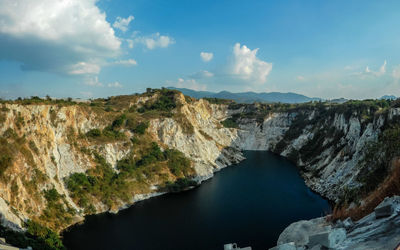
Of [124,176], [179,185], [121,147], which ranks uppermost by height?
[121,147]

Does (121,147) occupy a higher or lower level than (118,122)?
lower

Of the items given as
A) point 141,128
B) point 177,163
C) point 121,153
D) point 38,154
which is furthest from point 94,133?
point 177,163

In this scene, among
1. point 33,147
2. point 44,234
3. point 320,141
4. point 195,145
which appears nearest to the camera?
point 44,234

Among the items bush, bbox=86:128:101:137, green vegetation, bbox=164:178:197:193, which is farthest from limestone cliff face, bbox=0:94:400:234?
green vegetation, bbox=164:178:197:193

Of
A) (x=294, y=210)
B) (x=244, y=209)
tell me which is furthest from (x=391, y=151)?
(x=244, y=209)

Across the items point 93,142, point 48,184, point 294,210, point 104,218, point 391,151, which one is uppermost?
point 391,151

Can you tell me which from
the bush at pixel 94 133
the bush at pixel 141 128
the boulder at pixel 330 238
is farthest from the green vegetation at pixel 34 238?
the bush at pixel 141 128

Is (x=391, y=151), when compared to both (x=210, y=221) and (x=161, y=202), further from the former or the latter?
(x=161, y=202)

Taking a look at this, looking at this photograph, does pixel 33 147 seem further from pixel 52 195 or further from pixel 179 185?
pixel 179 185
